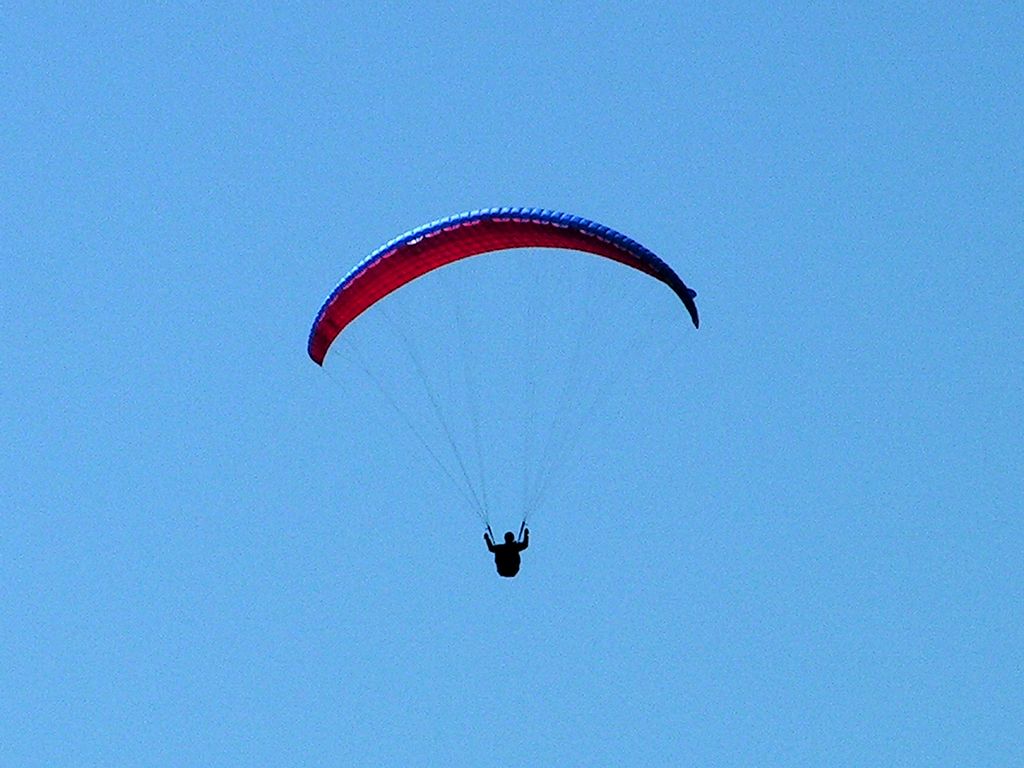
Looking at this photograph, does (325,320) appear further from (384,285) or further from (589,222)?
(589,222)

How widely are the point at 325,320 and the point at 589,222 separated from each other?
5282mm

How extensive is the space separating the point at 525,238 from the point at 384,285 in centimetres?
282

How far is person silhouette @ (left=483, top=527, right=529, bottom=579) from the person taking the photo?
209 feet

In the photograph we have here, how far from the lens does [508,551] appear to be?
6372cm

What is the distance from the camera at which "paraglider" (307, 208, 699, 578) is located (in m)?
61.6

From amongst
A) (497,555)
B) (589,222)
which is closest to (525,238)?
(589,222)

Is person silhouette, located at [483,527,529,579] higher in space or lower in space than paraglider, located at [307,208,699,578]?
lower

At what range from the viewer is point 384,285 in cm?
6312

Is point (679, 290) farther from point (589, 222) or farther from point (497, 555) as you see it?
point (497, 555)

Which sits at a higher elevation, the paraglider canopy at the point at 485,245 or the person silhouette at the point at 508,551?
the paraglider canopy at the point at 485,245

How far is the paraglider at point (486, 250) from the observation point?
61562 millimetres

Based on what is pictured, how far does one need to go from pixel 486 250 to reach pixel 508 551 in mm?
5358

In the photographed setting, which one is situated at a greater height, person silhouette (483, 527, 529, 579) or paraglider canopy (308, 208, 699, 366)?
paraglider canopy (308, 208, 699, 366)

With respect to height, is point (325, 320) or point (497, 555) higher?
point (325, 320)
